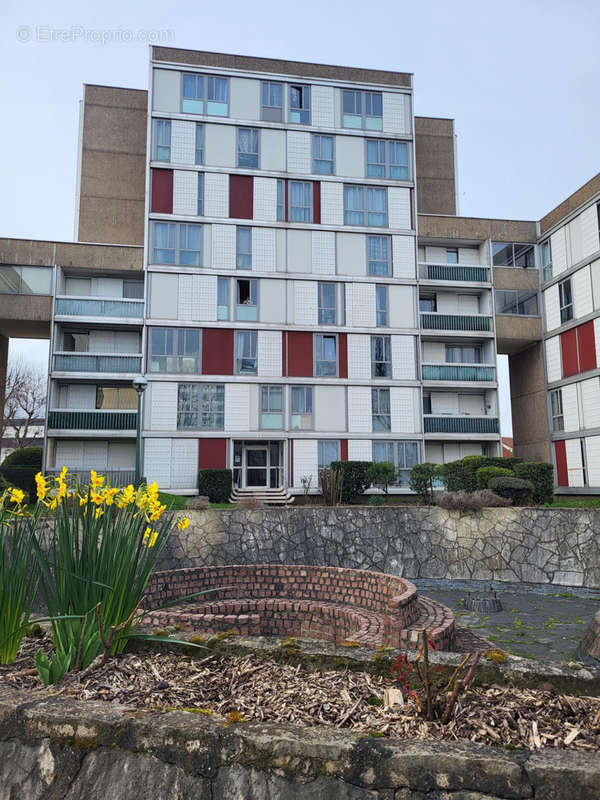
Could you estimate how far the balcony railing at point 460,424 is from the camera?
103 feet

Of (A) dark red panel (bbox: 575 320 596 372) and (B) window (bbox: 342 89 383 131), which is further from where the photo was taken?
(B) window (bbox: 342 89 383 131)

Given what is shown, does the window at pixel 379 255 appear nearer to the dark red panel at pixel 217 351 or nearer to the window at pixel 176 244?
the dark red panel at pixel 217 351

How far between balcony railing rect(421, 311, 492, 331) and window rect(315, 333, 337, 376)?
17.7 ft

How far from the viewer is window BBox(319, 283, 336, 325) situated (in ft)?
101

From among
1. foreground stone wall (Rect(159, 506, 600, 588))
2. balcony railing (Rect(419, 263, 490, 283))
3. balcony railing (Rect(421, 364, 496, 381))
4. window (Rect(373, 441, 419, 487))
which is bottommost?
foreground stone wall (Rect(159, 506, 600, 588))

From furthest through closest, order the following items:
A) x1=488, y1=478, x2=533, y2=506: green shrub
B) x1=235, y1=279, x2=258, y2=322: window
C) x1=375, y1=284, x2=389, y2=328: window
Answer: x1=375, y1=284, x2=389, y2=328: window, x1=235, y1=279, x2=258, y2=322: window, x1=488, y1=478, x2=533, y2=506: green shrub

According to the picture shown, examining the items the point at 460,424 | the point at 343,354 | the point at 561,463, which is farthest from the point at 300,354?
the point at 561,463

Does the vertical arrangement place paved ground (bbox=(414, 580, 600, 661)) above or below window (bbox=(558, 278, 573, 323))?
below

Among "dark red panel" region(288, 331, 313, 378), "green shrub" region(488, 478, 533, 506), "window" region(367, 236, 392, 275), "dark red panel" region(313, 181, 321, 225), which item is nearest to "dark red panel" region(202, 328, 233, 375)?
"dark red panel" region(288, 331, 313, 378)

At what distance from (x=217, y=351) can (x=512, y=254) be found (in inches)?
702

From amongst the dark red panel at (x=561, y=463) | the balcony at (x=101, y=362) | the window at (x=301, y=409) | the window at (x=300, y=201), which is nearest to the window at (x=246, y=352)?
the window at (x=301, y=409)

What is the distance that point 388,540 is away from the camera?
16.8m

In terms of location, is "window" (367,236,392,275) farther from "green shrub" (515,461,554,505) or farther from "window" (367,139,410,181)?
"green shrub" (515,461,554,505)

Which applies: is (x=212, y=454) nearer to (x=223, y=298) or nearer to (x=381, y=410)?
(x=223, y=298)
